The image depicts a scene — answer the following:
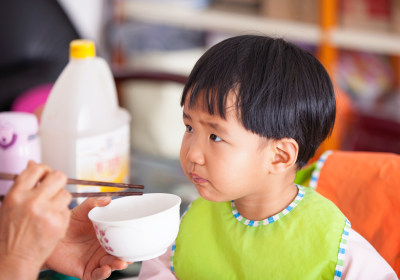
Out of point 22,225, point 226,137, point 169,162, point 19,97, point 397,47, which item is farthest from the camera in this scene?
point 397,47

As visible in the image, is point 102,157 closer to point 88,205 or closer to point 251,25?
point 88,205

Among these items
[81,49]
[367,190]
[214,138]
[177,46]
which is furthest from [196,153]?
[177,46]

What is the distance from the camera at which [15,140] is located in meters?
1.16

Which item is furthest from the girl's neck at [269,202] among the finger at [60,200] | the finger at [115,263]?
the finger at [60,200]

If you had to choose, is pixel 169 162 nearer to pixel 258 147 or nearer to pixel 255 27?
pixel 258 147

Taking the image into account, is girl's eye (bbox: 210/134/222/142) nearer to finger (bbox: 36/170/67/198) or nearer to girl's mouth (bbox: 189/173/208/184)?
girl's mouth (bbox: 189/173/208/184)

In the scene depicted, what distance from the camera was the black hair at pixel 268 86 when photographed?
904 mm

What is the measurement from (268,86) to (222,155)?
0.14 m

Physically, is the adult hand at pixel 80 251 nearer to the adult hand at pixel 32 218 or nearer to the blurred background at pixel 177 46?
the adult hand at pixel 32 218

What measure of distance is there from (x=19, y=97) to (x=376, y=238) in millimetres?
1346

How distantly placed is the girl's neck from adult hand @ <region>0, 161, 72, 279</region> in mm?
388

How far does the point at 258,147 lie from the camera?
931 mm

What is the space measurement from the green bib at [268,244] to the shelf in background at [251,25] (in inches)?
55.4

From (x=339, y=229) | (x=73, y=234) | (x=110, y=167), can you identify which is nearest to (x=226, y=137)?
(x=339, y=229)
